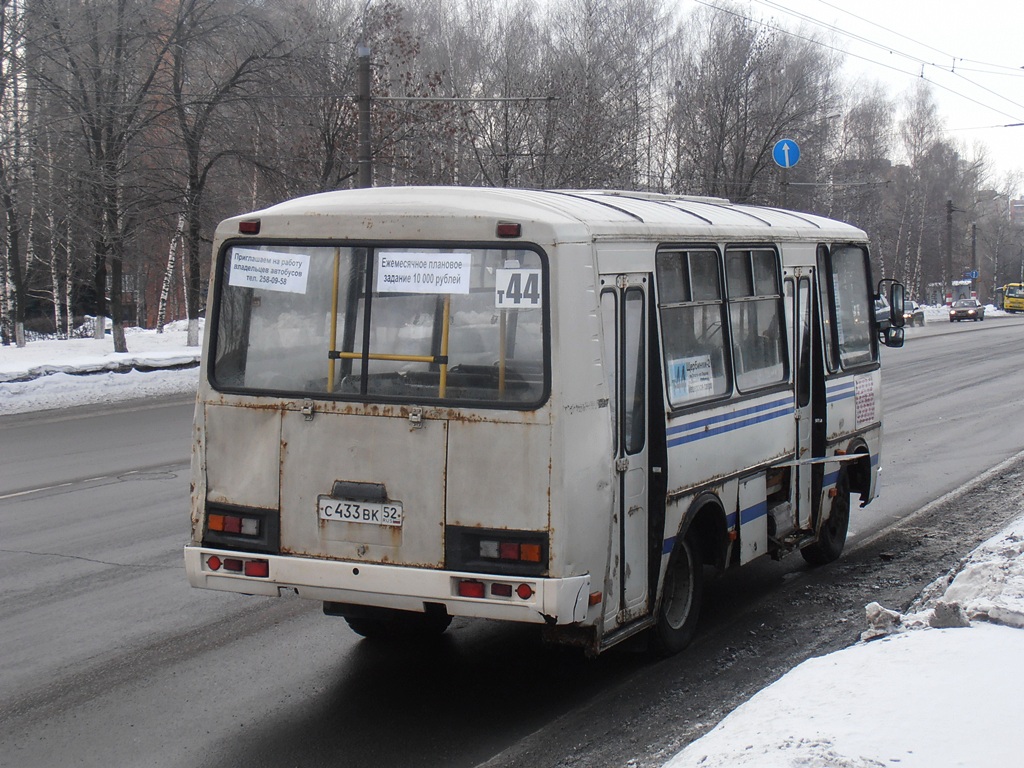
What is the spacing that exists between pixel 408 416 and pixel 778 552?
11.2ft

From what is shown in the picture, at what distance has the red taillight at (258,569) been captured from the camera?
18.5 ft

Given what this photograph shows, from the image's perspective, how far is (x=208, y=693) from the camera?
5875mm

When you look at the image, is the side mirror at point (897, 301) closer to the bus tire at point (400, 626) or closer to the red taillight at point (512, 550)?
the bus tire at point (400, 626)

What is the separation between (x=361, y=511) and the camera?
5520 millimetres

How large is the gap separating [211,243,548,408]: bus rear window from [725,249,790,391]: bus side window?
2032mm

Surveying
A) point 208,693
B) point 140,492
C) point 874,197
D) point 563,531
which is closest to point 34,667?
point 208,693

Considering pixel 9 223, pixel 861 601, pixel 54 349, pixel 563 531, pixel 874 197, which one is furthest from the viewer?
pixel 874 197

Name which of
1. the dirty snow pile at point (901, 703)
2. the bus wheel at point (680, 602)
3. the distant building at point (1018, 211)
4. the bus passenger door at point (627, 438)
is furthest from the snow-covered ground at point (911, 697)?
the distant building at point (1018, 211)

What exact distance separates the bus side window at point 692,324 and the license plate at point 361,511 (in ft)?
5.31

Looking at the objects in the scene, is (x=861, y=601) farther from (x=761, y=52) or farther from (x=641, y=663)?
(x=761, y=52)

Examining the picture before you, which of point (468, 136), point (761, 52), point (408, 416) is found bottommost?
point (408, 416)

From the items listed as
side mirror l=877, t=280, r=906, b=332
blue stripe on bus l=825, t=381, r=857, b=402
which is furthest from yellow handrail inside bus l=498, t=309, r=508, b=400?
side mirror l=877, t=280, r=906, b=332

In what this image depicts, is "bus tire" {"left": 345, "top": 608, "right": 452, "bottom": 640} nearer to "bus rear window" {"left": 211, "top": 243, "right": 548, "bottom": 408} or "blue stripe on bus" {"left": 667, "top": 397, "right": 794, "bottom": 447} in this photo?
"bus rear window" {"left": 211, "top": 243, "right": 548, "bottom": 408}

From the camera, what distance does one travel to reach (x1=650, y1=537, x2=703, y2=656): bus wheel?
636cm
